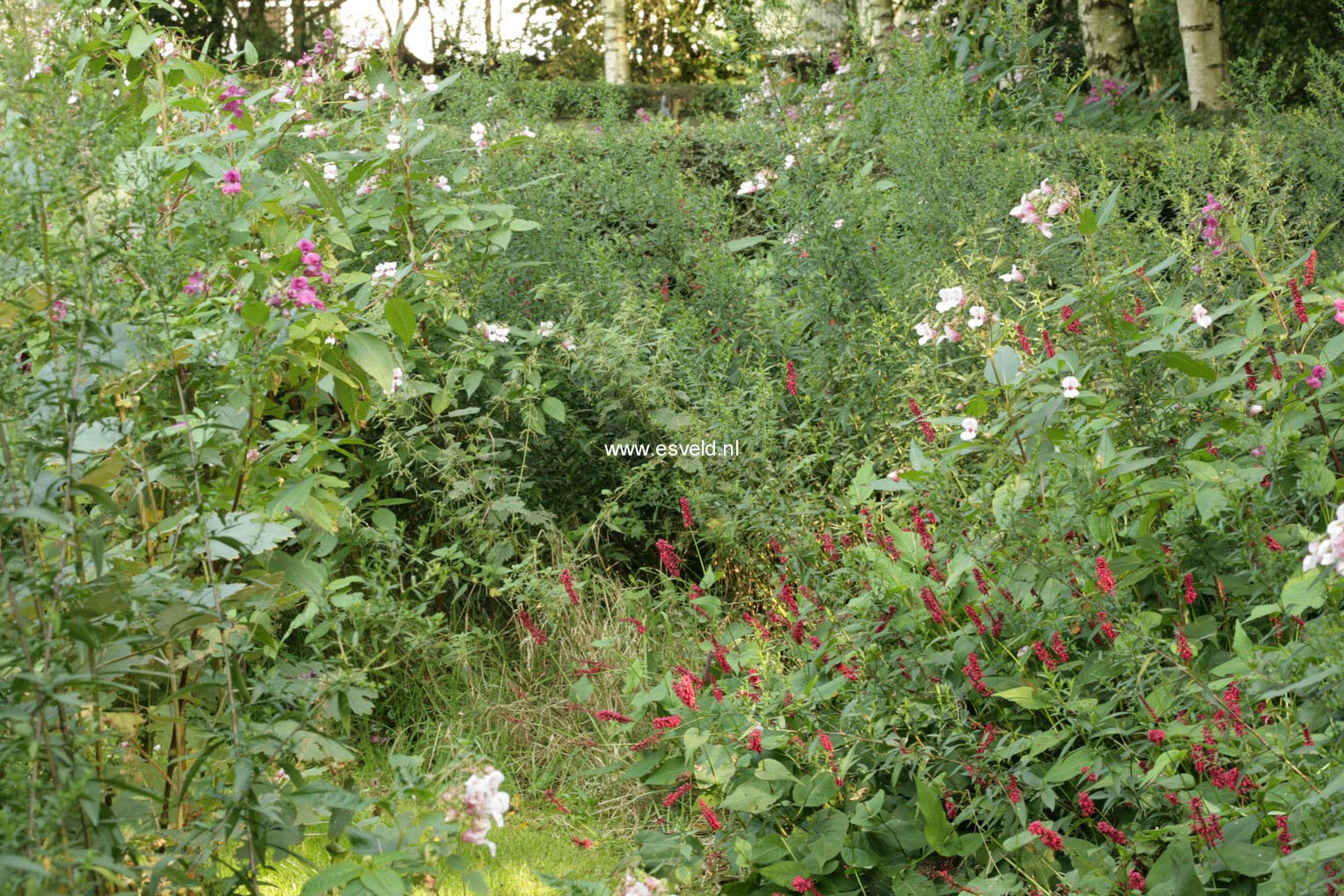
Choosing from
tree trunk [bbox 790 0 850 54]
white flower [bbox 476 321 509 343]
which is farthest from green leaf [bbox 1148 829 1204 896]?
tree trunk [bbox 790 0 850 54]

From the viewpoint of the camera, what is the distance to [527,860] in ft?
8.77

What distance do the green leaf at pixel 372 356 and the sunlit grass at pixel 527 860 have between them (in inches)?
39.2

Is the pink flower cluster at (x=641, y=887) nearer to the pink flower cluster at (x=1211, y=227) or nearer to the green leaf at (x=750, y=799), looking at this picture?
the green leaf at (x=750, y=799)

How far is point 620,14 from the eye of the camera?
15898 mm

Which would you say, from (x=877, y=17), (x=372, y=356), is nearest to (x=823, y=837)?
(x=372, y=356)

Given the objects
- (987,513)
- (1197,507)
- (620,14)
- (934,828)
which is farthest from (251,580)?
(620,14)

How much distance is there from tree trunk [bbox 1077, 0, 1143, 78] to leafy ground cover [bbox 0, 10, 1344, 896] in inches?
186

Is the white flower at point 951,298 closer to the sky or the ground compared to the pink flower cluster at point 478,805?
closer to the sky

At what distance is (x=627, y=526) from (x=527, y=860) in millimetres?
1285

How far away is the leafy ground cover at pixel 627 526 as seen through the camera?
67.1 inches

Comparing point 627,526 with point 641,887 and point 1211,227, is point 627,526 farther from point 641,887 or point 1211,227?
point 641,887

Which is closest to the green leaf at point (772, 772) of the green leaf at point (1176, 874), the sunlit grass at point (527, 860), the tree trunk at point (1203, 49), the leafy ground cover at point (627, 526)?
the leafy ground cover at point (627, 526)

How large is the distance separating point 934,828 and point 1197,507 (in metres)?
0.79

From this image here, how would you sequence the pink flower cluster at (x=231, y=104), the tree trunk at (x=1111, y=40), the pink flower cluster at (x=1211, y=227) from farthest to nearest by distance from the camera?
the tree trunk at (x=1111, y=40) → the pink flower cluster at (x=1211, y=227) → the pink flower cluster at (x=231, y=104)
